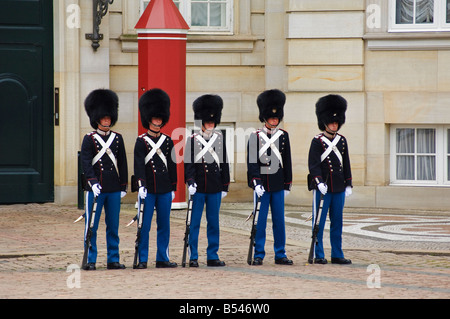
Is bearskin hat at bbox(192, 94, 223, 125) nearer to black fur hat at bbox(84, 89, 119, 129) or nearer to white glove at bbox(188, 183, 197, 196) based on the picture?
white glove at bbox(188, 183, 197, 196)

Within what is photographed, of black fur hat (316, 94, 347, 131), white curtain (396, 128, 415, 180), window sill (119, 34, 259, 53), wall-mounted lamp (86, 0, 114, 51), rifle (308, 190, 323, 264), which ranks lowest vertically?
rifle (308, 190, 323, 264)

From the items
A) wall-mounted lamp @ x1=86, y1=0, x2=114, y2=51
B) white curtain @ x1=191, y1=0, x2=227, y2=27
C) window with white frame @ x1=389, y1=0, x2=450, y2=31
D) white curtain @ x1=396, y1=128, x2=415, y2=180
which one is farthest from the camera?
white curtain @ x1=191, y1=0, x2=227, y2=27

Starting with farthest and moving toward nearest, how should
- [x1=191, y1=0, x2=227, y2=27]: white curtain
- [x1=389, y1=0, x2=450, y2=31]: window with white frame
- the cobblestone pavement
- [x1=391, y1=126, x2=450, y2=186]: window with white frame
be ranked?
[x1=191, y1=0, x2=227, y2=27]: white curtain → [x1=391, y1=126, x2=450, y2=186]: window with white frame → [x1=389, y1=0, x2=450, y2=31]: window with white frame → the cobblestone pavement

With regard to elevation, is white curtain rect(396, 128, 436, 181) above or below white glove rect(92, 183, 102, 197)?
above

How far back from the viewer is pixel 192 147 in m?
9.61

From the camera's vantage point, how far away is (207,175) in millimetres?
9570

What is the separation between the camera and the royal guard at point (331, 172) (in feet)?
31.9

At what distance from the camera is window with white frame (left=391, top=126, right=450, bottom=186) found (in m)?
14.7

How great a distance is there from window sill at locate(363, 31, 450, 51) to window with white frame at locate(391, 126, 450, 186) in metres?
Answer: 1.23

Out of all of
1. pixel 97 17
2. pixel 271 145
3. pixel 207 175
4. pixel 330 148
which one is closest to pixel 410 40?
pixel 97 17

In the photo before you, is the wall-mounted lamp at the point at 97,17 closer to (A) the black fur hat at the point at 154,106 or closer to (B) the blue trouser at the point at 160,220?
(A) the black fur hat at the point at 154,106

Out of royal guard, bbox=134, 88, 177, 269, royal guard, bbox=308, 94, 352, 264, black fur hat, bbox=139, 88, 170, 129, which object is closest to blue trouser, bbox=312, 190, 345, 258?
royal guard, bbox=308, 94, 352, 264

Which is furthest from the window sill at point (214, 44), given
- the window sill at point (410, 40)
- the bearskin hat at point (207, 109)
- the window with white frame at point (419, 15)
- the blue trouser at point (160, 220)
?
the blue trouser at point (160, 220)

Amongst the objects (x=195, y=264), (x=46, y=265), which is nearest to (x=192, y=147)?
(x=195, y=264)
